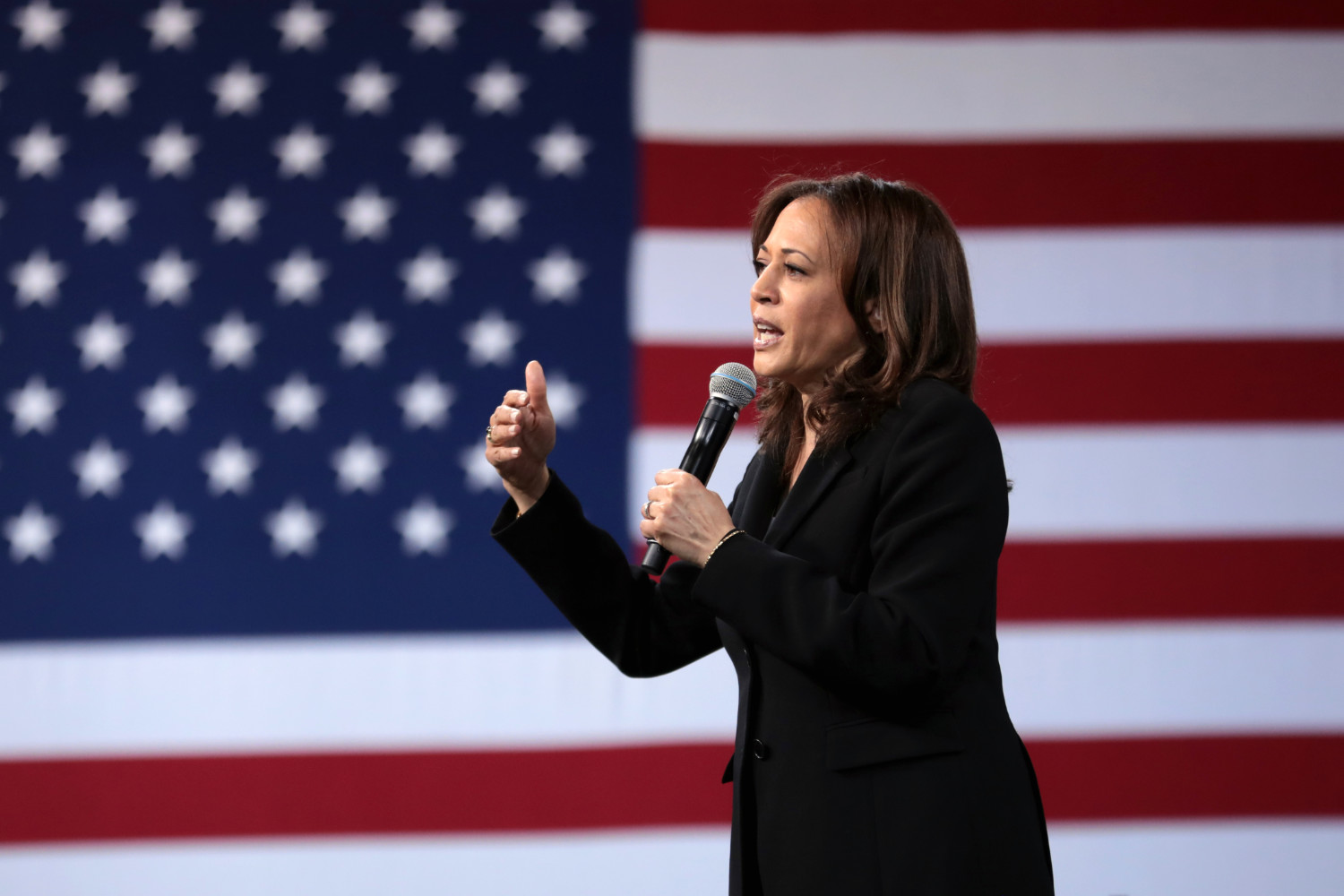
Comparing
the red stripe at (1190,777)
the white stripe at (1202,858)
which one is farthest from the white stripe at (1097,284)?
the white stripe at (1202,858)

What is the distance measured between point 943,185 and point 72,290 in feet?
6.49

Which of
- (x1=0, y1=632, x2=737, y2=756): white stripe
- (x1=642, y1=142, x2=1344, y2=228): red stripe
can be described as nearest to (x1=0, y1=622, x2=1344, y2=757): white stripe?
(x1=0, y1=632, x2=737, y2=756): white stripe

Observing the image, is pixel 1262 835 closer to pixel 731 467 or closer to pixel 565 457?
pixel 731 467

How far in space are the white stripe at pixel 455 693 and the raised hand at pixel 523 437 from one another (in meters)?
1.16

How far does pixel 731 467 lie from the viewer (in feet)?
7.34

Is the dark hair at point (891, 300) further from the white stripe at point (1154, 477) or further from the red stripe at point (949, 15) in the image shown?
the red stripe at point (949, 15)

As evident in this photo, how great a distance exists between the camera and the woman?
2.94 ft

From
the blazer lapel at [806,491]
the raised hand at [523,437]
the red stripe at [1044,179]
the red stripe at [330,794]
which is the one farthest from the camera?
the red stripe at [1044,179]

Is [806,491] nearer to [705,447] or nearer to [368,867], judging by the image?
[705,447]

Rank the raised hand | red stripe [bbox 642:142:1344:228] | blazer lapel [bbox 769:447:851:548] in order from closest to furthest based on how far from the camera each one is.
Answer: blazer lapel [bbox 769:447:851:548], the raised hand, red stripe [bbox 642:142:1344:228]

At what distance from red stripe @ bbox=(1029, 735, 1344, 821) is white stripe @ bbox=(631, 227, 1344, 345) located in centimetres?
90

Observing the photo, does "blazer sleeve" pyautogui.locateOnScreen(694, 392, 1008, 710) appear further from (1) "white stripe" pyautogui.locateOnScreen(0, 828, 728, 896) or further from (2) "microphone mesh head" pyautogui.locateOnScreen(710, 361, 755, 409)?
(1) "white stripe" pyautogui.locateOnScreen(0, 828, 728, 896)

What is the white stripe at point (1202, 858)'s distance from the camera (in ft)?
7.30

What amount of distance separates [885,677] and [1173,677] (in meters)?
1.66
